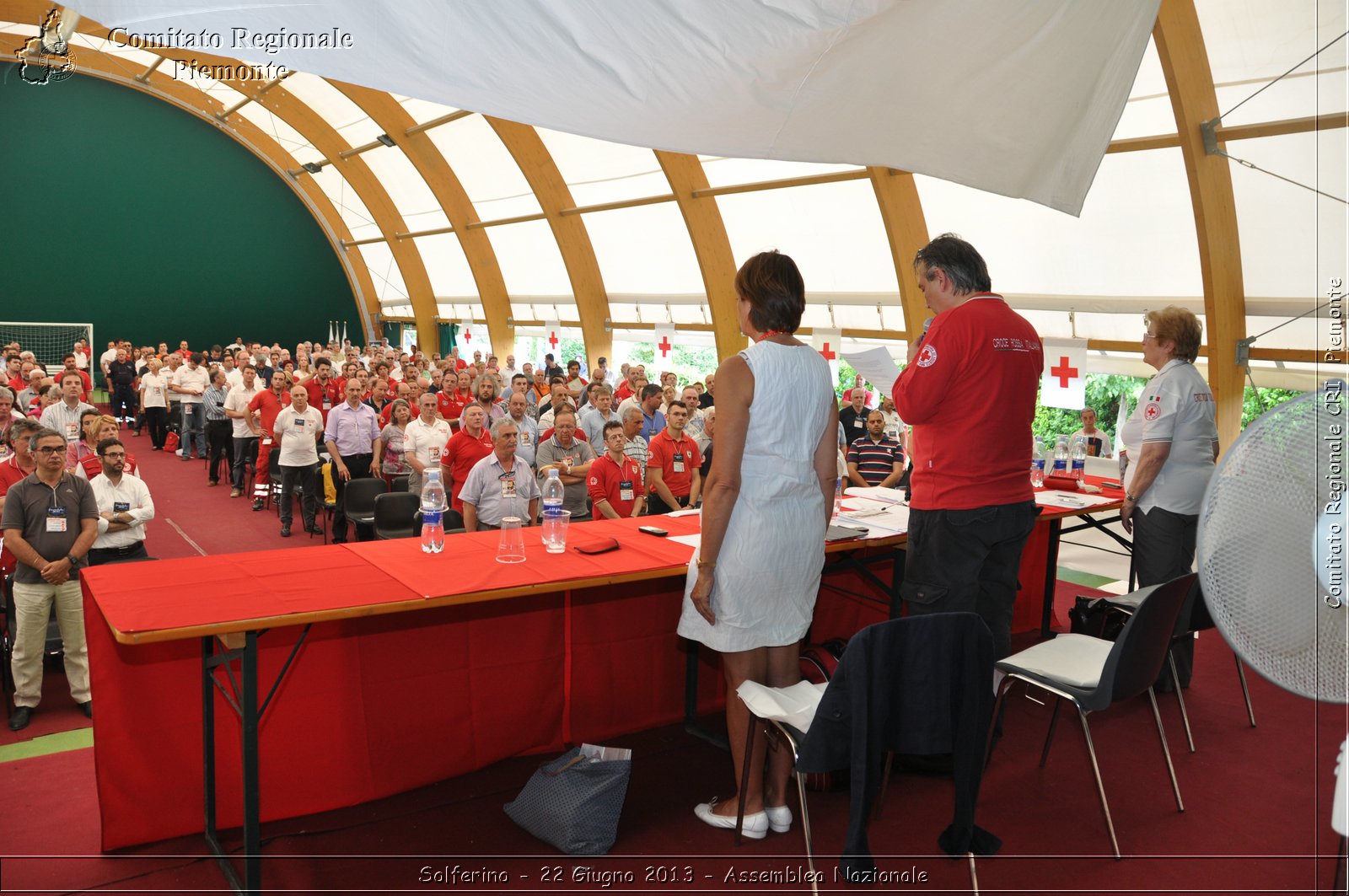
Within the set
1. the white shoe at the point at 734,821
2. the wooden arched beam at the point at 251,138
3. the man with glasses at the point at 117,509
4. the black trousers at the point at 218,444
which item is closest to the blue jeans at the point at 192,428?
the black trousers at the point at 218,444

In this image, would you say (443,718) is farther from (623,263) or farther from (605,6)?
(623,263)

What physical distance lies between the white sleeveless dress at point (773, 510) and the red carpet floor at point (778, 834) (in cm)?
71

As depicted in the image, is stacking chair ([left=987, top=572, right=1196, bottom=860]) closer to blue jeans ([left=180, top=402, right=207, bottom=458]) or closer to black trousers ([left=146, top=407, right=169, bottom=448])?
blue jeans ([left=180, top=402, right=207, bottom=458])

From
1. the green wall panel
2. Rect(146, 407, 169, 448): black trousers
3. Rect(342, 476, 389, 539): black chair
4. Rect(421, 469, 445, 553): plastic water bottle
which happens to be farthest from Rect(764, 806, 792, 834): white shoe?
the green wall panel

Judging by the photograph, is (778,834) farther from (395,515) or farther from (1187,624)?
(395,515)

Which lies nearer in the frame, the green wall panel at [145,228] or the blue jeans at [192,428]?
the blue jeans at [192,428]

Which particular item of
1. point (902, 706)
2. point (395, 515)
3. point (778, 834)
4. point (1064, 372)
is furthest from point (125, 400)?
point (902, 706)

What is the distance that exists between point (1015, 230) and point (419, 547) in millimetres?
8187

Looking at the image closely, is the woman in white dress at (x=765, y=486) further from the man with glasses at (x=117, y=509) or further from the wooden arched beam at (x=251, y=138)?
the wooden arched beam at (x=251, y=138)

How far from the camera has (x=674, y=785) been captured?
10.4ft

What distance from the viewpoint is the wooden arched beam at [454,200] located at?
49.5 ft

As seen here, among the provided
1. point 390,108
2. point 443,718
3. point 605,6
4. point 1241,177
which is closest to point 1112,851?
point 443,718

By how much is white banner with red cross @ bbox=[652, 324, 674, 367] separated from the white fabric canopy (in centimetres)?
1191

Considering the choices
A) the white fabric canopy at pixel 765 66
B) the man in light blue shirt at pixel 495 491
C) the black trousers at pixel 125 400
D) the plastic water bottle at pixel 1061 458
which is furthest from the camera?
the black trousers at pixel 125 400
